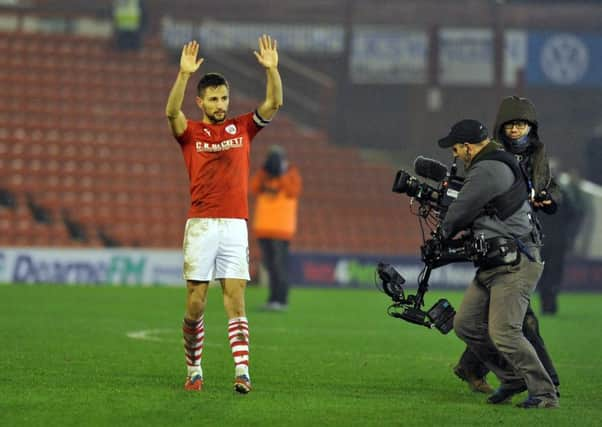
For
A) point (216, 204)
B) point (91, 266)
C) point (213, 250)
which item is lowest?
point (91, 266)

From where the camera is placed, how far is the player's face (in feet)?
30.7

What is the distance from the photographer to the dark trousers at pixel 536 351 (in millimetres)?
9844

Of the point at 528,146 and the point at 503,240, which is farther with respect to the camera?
the point at 528,146

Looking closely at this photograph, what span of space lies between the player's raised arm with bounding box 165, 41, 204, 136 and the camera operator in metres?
1.81

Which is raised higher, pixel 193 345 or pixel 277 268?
pixel 193 345

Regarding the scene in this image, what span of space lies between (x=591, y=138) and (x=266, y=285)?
8505 millimetres

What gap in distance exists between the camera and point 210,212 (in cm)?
946

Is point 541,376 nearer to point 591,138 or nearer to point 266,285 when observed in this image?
point 266,285

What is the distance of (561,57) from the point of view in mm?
30328

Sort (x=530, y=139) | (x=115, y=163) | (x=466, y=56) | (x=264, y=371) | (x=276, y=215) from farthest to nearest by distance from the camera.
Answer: (x=466, y=56) < (x=115, y=163) < (x=276, y=215) < (x=264, y=371) < (x=530, y=139)

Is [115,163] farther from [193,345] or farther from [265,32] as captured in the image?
[193,345]

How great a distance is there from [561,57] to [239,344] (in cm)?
2234

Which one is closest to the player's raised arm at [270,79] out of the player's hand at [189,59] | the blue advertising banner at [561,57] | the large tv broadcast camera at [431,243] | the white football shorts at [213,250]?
the player's hand at [189,59]

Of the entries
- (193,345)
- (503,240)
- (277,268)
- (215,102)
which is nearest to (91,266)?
(277,268)
